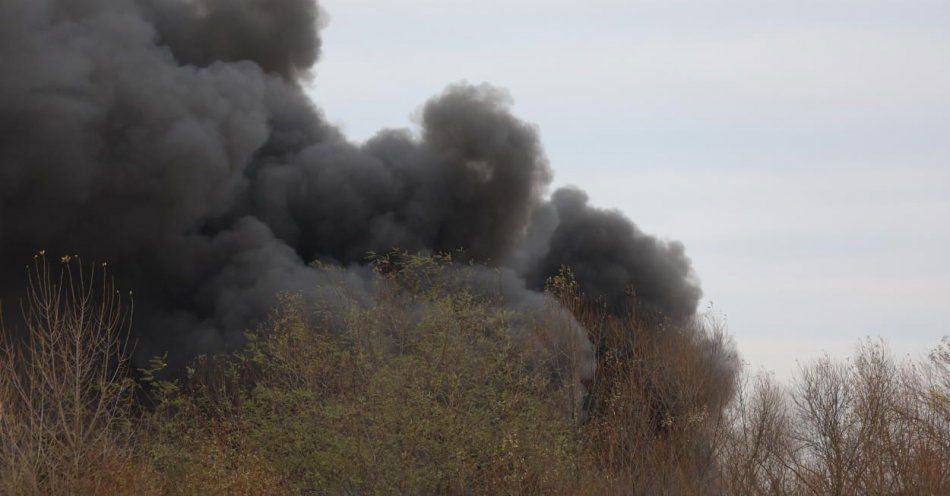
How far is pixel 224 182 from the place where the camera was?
2975cm

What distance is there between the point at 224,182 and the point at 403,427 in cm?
1602

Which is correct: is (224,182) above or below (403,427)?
above

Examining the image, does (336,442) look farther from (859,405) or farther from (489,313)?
(859,405)

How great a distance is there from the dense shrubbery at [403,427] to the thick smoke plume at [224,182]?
20.4 feet

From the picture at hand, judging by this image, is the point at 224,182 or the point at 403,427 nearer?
the point at 403,427

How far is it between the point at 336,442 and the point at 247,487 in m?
1.30

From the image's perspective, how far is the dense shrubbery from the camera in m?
14.7

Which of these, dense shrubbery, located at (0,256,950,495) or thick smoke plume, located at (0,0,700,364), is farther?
thick smoke plume, located at (0,0,700,364)

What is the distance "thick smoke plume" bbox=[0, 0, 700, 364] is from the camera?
26.9m

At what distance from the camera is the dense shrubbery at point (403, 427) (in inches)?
578

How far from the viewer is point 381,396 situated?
1542 cm

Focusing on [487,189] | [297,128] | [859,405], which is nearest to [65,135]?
[297,128]

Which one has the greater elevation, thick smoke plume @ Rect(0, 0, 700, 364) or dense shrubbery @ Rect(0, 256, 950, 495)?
thick smoke plume @ Rect(0, 0, 700, 364)

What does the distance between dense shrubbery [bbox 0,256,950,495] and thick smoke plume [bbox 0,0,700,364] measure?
6230 mm
